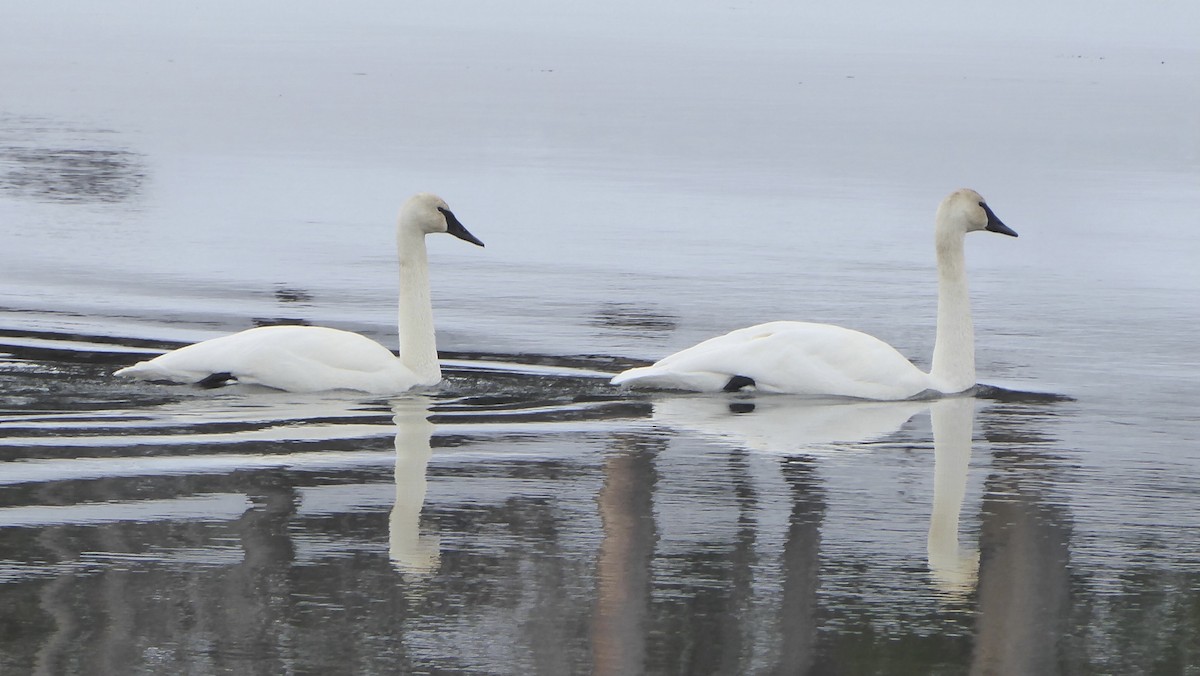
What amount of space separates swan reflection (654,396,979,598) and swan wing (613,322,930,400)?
2.7 inches

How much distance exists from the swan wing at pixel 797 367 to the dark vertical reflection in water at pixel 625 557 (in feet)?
4.20

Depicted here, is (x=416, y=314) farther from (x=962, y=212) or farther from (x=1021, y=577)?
(x=1021, y=577)

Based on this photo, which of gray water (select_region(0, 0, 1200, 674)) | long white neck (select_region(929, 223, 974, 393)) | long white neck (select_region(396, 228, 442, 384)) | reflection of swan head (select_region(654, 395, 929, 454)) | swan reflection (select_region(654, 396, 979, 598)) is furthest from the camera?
long white neck (select_region(929, 223, 974, 393))

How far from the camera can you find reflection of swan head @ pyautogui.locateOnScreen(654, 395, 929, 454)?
354 inches

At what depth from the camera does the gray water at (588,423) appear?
590 centimetres

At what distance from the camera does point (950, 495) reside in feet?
25.8

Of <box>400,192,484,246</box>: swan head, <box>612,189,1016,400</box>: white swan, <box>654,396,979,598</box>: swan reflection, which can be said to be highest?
<box>400,192,484,246</box>: swan head

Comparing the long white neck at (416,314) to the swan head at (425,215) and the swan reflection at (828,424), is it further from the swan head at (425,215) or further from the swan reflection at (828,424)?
the swan reflection at (828,424)

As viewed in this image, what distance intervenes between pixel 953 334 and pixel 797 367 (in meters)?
1.00

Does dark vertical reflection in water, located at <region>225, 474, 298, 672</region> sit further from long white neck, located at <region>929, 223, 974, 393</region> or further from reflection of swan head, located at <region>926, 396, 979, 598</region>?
long white neck, located at <region>929, 223, 974, 393</region>

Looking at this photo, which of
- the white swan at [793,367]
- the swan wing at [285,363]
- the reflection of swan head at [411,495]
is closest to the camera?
the reflection of swan head at [411,495]

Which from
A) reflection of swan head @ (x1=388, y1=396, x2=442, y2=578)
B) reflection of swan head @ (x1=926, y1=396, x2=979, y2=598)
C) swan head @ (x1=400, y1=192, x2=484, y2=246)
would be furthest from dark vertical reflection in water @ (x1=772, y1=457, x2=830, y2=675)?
swan head @ (x1=400, y1=192, x2=484, y2=246)

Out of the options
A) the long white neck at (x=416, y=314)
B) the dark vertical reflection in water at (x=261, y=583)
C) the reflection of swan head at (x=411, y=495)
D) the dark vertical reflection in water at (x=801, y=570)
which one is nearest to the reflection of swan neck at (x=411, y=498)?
the reflection of swan head at (x=411, y=495)

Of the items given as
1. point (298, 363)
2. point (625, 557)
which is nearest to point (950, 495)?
point (625, 557)
